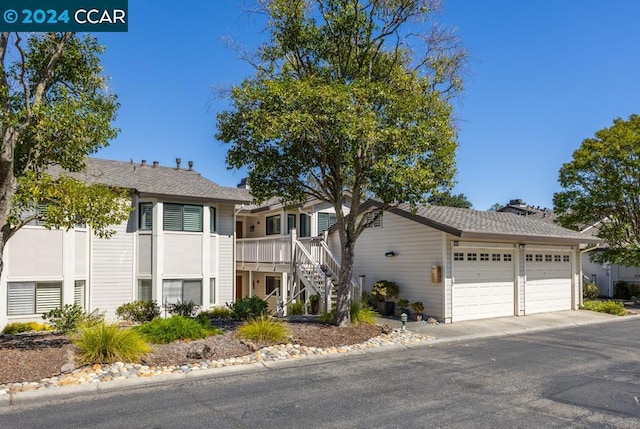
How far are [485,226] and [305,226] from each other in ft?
33.2

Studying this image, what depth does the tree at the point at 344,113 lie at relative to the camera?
12094 millimetres

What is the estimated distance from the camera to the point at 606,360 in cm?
1102

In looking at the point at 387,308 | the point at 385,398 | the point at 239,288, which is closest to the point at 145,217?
the point at 239,288

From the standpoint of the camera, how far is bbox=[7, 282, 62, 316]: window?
1611 cm

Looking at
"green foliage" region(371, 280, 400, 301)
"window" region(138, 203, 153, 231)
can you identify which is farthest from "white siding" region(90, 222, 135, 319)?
"green foliage" region(371, 280, 400, 301)

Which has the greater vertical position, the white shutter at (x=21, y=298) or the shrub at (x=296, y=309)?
the white shutter at (x=21, y=298)

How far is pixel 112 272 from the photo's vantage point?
1862cm

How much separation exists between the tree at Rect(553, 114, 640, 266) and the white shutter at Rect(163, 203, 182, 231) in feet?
61.2

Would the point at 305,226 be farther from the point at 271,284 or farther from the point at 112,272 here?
the point at 112,272

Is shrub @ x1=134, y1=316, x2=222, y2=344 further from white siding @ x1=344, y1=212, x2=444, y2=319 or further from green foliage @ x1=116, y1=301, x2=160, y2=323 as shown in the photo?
white siding @ x1=344, y1=212, x2=444, y2=319

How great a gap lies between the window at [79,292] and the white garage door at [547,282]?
16.4 metres

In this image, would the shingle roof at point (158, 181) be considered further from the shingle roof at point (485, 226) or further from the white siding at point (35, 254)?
the shingle roof at point (485, 226)

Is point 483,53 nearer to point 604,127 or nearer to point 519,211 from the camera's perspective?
point 604,127

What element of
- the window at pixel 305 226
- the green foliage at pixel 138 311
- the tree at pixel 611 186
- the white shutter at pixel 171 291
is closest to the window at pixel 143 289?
the white shutter at pixel 171 291
